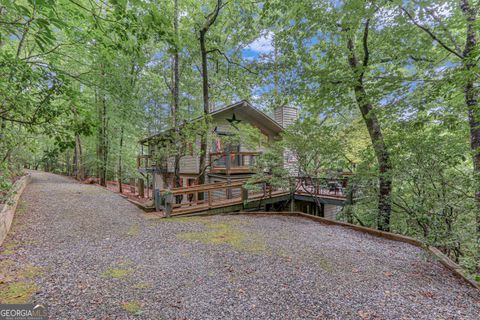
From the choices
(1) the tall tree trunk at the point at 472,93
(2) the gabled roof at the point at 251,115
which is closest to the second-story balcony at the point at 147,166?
(2) the gabled roof at the point at 251,115

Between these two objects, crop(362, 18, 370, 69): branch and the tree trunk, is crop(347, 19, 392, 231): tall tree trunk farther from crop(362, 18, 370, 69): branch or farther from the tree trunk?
the tree trunk

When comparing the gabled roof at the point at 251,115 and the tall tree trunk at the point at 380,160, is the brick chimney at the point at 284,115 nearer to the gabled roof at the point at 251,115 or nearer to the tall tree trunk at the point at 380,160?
the gabled roof at the point at 251,115

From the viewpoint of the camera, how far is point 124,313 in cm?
247

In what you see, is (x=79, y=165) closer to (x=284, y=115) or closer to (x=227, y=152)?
(x=227, y=152)

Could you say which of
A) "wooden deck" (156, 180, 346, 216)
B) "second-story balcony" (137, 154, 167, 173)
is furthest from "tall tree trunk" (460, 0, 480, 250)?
"second-story balcony" (137, 154, 167, 173)

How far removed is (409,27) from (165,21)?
6190mm

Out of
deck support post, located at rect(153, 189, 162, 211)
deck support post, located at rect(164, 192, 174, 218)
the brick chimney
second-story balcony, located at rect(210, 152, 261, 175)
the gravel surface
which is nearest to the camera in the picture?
the gravel surface

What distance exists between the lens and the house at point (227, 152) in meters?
10.3

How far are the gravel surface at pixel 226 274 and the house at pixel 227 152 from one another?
4695mm

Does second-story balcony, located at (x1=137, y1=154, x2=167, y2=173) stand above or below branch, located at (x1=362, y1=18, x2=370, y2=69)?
below

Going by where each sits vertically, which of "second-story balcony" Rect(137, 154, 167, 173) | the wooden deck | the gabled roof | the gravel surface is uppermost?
the gabled roof

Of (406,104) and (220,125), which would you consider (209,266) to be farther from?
(220,125)

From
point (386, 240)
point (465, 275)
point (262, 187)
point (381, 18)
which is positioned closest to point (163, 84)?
point (262, 187)

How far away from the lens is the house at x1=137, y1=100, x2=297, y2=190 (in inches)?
404
